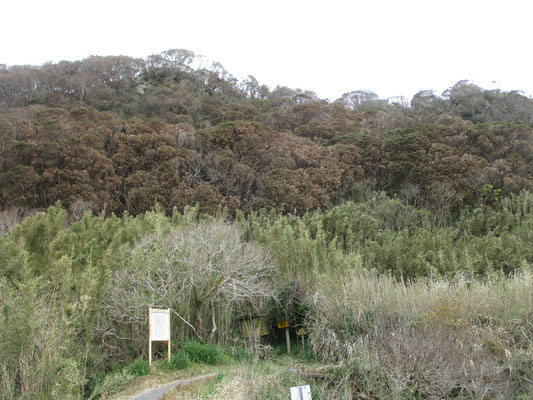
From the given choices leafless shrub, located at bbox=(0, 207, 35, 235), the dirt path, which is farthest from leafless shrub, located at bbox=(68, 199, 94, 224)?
the dirt path

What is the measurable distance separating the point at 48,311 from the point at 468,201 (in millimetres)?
23644

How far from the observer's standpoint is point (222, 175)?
1018 inches

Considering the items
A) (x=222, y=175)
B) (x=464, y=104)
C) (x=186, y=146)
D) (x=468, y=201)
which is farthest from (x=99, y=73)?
(x=468, y=201)

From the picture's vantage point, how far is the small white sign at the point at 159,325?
9.05 metres

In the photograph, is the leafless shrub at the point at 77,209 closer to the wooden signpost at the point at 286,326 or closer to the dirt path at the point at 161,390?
the wooden signpost at the point at 286,326

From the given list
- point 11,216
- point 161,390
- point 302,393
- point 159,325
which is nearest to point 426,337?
point 302,393

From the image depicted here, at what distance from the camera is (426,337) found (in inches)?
378

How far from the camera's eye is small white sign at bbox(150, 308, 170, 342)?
29.7 ft

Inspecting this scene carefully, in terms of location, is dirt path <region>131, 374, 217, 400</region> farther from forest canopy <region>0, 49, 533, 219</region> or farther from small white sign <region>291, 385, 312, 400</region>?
forest canopy <region>0, 49, 533, 219</region>

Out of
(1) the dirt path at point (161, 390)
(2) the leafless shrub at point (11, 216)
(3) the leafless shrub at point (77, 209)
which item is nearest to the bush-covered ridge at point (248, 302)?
(1) the dirt path at point (161, 390)

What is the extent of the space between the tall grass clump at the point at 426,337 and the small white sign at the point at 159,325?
3.87m

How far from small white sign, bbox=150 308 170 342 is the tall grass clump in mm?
3868

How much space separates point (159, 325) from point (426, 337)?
18.9 ft

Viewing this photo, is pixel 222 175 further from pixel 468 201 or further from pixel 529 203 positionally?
pixel 529 203
